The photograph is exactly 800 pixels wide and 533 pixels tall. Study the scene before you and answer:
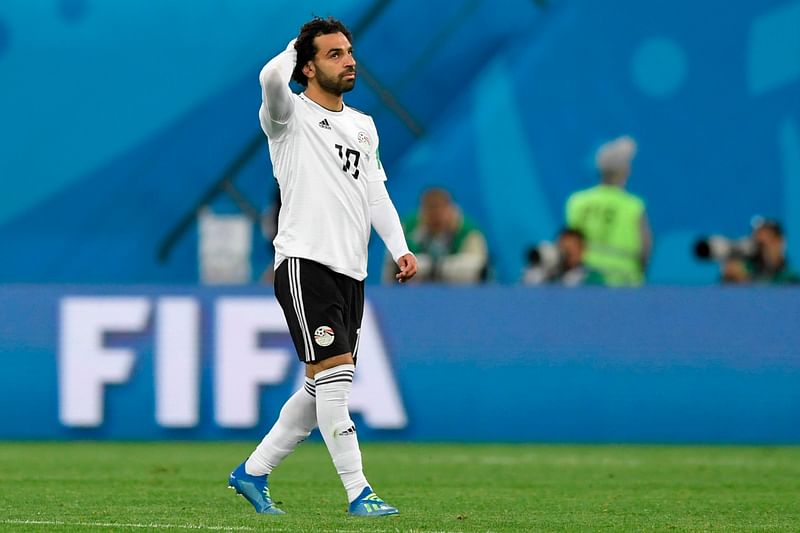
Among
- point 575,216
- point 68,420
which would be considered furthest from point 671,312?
point 68,420

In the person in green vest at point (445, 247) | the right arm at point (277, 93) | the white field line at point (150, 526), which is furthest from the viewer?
the person in green vest at point (445, 247)

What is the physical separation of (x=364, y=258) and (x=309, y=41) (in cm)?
89

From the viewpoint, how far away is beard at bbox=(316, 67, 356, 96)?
23.7ft

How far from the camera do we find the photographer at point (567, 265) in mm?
13172

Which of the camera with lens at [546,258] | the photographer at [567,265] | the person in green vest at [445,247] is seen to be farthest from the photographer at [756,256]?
the person in green vest at [445,247]

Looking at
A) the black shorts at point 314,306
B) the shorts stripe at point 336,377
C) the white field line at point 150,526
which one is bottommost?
the white field line at point 150,526

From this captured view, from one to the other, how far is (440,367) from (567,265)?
135 cm

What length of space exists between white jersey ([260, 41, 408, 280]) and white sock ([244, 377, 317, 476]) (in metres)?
0.57

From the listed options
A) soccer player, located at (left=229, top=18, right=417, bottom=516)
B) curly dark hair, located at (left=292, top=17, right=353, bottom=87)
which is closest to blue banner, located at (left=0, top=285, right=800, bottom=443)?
soccer player, located at (left=229, top=18, right=417, bottom=516)

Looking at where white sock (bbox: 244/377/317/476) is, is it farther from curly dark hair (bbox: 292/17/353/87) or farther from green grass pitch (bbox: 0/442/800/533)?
curly dark hair (bbox: 292/17/353/87)

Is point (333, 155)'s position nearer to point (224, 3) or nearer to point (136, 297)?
point (136, 297)

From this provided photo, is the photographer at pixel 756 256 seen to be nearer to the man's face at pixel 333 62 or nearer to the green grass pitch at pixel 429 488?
the green grass pitch at pixel 429 488

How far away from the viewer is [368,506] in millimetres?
7027

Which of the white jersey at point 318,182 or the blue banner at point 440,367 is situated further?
the blue banner at point 440,367
